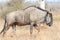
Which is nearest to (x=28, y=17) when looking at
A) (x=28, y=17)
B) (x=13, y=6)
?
(x=28, y=17)

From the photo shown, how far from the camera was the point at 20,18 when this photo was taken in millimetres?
12195

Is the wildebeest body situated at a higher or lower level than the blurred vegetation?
higher

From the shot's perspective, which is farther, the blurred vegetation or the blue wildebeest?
the blurred vegetation

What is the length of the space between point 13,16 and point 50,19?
6.32ft

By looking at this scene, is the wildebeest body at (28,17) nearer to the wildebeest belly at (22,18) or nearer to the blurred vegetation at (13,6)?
the wildebeest belly at (22,18)

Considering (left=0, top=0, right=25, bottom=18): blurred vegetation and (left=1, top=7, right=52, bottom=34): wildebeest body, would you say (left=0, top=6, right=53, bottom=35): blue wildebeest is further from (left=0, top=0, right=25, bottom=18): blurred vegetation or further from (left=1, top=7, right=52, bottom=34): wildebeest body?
(left=0, top=0, right=25, bottom=18): blurred vegetation

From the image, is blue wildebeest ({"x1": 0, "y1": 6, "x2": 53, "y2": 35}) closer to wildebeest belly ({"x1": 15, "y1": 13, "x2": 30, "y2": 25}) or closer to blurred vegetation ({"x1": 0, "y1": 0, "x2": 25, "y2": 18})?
wildebeest belly ({"x1": 15, "y1": 13, "x2": 30, "y2": 25})

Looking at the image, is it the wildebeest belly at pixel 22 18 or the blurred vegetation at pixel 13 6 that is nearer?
the wildebeest belly at pixel 22 18

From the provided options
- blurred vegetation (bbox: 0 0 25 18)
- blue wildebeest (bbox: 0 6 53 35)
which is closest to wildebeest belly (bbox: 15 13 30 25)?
blue wildebeest (bbox: 0 6 53 35)

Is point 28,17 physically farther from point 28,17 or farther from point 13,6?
point 13,6

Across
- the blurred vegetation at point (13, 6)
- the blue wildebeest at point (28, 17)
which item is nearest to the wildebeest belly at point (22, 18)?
the blue wildebeest at point (28, 17)

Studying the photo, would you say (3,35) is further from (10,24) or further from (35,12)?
(35,12)

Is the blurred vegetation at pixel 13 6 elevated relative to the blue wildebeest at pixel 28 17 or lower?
lower

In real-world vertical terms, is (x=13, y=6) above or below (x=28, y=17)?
below
